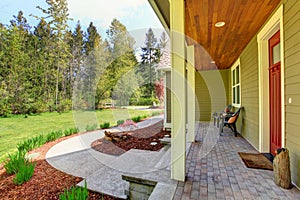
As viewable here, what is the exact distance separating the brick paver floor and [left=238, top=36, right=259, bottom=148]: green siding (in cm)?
104

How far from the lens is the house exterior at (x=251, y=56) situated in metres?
1.98

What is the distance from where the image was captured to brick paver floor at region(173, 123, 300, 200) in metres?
1.71

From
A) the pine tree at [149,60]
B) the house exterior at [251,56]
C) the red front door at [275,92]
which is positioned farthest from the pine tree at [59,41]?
the red front door at [275,92]

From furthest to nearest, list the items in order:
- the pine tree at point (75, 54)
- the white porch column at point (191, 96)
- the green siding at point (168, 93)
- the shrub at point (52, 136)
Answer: the pine tree at point (75, 54), the green siding at point (168, 93), the shrub at point (52, 136), the white porch column at point (191, 96)

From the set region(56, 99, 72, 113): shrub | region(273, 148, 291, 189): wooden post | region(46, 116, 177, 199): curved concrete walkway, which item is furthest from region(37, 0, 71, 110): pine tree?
region(273, 148, 291, 189): wooden post

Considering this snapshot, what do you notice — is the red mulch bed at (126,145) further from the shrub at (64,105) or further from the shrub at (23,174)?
the shrub at (64,105)

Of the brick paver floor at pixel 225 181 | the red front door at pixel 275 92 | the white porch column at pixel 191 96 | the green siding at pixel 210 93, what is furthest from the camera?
the green siding at pixel 210 93

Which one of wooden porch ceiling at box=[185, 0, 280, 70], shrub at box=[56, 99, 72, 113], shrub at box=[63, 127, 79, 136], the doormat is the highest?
wooden porch ceiling at box=[185, 0, 280, 70]

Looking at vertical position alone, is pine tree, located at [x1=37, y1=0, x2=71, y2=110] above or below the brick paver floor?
above

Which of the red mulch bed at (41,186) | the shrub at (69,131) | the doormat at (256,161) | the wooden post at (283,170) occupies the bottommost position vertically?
the red mulch bed at (41,186)

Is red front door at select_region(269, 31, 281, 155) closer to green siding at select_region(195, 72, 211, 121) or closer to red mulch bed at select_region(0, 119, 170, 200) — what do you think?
red mulch bed at select_region(0, 119, 170, 200)

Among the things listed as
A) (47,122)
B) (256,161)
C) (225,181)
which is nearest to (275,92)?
(256,161)

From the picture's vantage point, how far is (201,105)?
765 centimetres

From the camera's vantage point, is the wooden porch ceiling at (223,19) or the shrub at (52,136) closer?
the wooden porch ceiling at (223,19)
